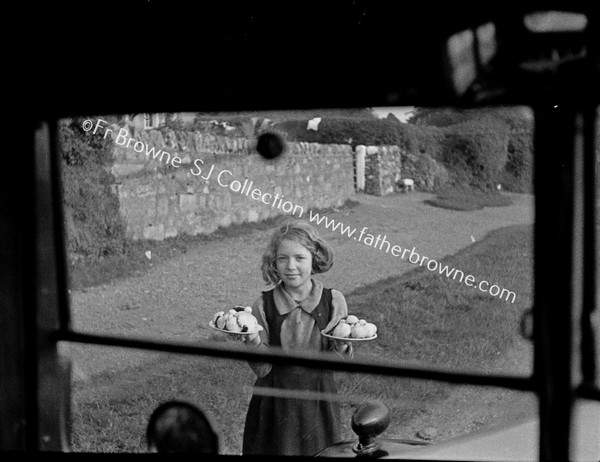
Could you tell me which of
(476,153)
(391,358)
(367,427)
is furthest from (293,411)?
(476,153)

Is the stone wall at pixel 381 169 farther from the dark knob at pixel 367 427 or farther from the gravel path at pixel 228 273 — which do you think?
the dark knob at pixel 367 427

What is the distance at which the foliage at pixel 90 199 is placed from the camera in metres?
2.89

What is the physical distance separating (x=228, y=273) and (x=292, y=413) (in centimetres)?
103

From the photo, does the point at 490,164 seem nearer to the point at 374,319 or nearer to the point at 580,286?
the point at 374,319

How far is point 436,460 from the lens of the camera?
5.26 feet

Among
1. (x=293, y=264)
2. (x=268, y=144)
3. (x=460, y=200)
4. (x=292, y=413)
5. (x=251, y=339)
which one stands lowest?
(x=292, y=413)

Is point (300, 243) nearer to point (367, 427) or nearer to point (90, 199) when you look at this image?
point (90, 199)

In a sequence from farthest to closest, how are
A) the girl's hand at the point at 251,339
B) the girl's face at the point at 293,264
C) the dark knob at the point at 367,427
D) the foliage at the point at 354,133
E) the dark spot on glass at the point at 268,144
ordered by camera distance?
the girl's face at the point at 293,264, the girl's hand at the point at 251,339, the foliage at the point at 354,133, the dark knob at the point at 367,427, the dark spot on glass at the point at 268,144

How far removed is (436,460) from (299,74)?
37.2 inches

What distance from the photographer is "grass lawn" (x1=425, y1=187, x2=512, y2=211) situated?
2678mm

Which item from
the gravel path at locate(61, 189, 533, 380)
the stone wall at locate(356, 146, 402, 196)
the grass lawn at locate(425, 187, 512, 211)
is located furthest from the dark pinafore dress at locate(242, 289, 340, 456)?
the grass lawn at locate(425, 187, 512, 211)

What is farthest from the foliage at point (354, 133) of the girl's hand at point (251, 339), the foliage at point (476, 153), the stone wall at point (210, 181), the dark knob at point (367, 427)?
the dark knob at point (367, 427)

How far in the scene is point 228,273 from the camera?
3.45 m

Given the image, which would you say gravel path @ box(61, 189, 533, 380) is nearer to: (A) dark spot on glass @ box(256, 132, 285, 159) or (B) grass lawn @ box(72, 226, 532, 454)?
(B) grass lawn @ box(72, 226, 532, 454)
